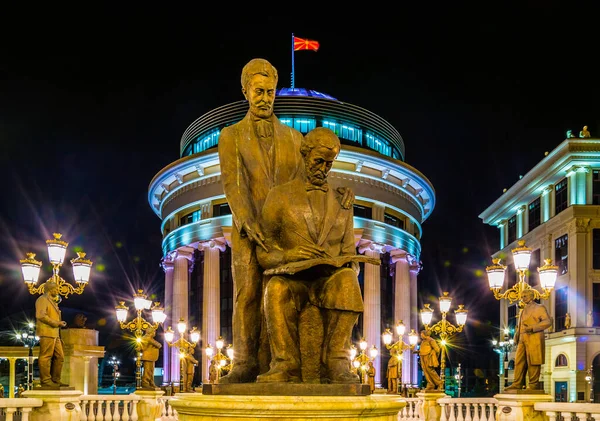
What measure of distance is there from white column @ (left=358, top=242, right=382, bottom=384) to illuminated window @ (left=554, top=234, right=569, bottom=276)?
14.9m

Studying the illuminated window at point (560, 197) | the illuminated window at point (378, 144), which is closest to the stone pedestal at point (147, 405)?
the illuminated window at point (378, 144)

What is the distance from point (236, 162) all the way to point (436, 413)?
55.0 feet

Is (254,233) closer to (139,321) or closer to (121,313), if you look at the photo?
(139,321)

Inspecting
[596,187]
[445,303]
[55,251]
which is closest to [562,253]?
[596,187]

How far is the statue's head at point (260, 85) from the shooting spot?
6.63m

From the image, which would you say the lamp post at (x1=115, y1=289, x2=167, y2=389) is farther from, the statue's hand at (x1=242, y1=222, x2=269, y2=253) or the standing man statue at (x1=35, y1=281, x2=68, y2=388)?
the statue's hand at (x1=242, y1=222, x2=269, y2=253)

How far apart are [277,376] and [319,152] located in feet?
6.26

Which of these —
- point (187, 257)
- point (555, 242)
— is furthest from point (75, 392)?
point (555, 242)

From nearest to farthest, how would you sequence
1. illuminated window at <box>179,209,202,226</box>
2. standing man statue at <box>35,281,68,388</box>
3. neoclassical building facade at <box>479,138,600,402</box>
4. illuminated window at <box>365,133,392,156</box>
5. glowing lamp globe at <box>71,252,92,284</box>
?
standing man statue at <box>35,281,68,388</box>
glowing lamp globe at <box>71,252,92,284</box>
neoclassical building facade at <box>479,138,600,402</box>
illuminated window at <box>179,209,202,226</box>
illuminated window at <box>365,133,392,156</box>

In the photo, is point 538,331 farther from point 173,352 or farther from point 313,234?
point 173,352

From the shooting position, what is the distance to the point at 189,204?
60531 millimetres

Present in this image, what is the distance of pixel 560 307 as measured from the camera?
56.5m

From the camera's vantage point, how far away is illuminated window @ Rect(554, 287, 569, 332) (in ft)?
182

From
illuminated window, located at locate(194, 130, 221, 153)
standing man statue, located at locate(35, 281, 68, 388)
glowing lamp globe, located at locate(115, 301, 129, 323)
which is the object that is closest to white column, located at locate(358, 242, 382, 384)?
illuminated window, located at locate(194, 130, 221, 153)
